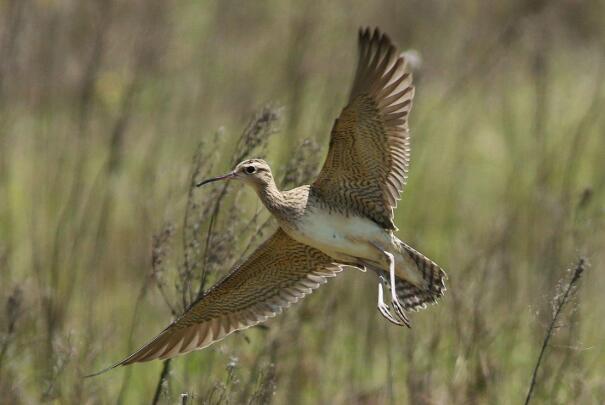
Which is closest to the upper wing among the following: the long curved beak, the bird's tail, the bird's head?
the bird's tail

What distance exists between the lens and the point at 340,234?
205 inches

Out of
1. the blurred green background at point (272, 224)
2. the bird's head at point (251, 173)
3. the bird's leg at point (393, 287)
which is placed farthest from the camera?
the blurred green background at point (272, 224)

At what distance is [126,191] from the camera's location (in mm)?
9461

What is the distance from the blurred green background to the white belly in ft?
0.65

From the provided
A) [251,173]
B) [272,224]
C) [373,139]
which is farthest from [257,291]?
[373,139]

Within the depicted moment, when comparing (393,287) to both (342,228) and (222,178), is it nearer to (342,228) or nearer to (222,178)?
(342,228)

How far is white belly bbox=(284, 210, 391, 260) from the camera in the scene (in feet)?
16.8

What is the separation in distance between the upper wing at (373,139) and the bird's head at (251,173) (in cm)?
25

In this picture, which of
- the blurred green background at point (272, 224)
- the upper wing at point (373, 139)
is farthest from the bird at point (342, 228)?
the blurred green background at point (272, 224)

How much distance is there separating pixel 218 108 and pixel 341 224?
5.53 m

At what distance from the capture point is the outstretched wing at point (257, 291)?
17.5ft

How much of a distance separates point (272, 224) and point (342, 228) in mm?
320

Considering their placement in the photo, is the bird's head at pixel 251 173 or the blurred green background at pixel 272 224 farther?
the blurred green background at pixel 272 224

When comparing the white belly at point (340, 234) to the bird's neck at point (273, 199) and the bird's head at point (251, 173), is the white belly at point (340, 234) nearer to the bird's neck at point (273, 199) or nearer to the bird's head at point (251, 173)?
the bird's neck at point (273, 199)
